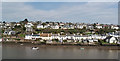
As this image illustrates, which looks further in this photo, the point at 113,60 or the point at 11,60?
the point at 113,60

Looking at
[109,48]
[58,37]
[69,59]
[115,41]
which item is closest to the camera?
[69,59]

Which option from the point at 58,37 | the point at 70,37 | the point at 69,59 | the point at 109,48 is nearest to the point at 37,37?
the point at 58,37

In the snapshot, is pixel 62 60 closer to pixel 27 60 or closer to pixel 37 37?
pixel 27 60

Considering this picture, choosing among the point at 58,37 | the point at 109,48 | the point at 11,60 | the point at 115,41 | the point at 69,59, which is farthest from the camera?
the point at 58,37

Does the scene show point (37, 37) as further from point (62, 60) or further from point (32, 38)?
point (62, 60)

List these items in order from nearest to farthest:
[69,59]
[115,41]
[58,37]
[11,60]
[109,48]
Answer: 1. [11,60]
2. [69,59]
3. [109,48]
4. [115,41]
5. [58,37]

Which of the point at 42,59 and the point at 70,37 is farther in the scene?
the point at 70,37

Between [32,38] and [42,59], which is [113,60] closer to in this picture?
[42,59]

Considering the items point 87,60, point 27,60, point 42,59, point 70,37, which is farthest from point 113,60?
point 70,37

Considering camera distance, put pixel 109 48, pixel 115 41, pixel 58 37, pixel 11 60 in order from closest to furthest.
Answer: pixel 11 60
pixel 109 48
pixel 115 41
pixel 58 37
